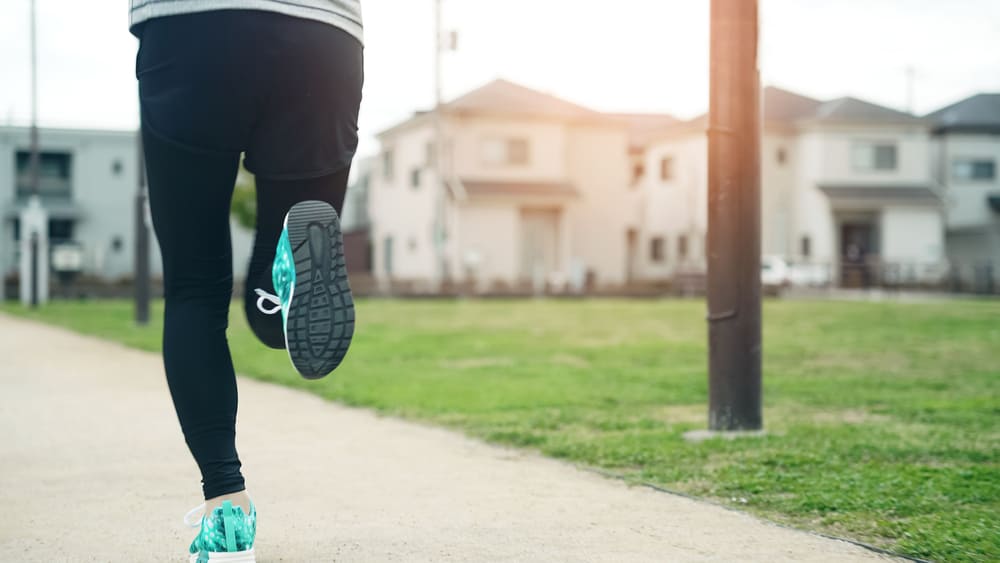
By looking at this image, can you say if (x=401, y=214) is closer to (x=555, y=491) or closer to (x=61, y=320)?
(x=61, y=320)

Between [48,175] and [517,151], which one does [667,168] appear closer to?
[517,151]

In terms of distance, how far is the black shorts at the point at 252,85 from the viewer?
6.86ft

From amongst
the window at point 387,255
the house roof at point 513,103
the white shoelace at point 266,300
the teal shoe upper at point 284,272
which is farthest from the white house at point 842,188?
the teal shoe upper at point 284,272

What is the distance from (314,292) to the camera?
6.88 feet

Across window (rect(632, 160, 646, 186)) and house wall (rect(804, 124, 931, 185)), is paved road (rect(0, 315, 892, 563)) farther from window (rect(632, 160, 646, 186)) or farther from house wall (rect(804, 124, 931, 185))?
window (rect(632, 160, 646, 186))

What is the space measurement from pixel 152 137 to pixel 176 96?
0.36 feet

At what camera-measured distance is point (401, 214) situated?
3931cm

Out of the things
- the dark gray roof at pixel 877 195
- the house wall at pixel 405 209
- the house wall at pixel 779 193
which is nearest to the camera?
the house wall at pixel 405 209

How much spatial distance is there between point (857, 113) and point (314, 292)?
40.3 metres

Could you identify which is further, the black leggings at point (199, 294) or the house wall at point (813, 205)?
the house wall at point (813, 205)

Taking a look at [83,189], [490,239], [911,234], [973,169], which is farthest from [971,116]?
[83,189]

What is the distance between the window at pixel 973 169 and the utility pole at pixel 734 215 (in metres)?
41.1

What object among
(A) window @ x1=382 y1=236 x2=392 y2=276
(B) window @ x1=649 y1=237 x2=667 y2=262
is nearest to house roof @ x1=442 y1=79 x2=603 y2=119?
(A) window @ x1=382 y1=236 x2=392 y2=276

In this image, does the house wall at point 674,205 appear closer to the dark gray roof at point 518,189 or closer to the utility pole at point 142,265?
the dark gray roof at point 518,189
